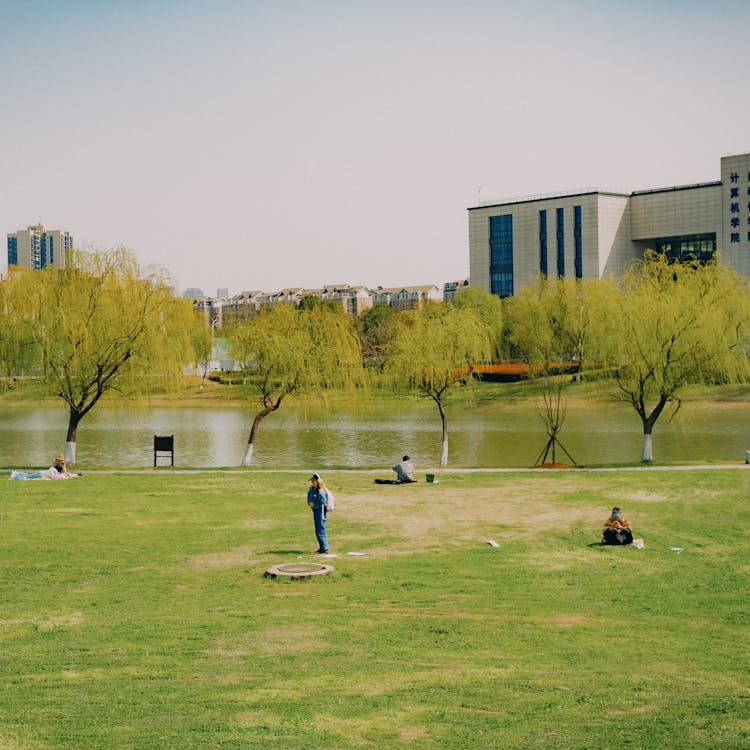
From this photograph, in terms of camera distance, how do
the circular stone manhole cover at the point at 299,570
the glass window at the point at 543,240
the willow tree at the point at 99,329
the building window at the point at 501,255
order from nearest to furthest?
1. the circular stone manhole cover at the point at 299,570
2. the willow tree at the point at 99,329
3. the glass window at the point at 543,240
4. the building window at the point at 501,255

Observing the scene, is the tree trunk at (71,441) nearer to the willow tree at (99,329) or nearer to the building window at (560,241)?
the willow tree at (99,329)

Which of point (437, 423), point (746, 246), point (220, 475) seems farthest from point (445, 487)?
point (746, 246)

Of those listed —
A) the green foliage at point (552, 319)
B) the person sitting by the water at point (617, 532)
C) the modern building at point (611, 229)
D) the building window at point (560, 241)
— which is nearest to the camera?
the person sitting by the water at point (617, 532)

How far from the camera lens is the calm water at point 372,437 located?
1921 inches

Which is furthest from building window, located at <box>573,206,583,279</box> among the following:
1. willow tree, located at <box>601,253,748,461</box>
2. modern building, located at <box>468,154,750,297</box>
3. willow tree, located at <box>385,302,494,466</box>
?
willow tree, located at <box>601,253,748,461</box>

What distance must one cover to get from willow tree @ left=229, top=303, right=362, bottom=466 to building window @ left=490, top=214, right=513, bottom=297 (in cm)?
10158

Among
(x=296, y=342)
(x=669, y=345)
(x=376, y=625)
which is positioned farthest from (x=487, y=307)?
(x=376, y=625)

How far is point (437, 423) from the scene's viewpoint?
6931 centimetres

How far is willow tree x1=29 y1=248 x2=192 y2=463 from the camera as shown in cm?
3788

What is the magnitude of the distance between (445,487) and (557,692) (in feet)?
60.2

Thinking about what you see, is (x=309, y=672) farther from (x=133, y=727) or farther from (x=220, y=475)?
(x=220, y=475)

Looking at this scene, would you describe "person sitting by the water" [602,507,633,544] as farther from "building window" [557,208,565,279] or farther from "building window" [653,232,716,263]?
"building window" [557,208,565,279]

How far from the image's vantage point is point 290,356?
4259 centimetres

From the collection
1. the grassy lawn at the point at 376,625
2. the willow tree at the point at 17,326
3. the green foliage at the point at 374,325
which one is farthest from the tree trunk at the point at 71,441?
the green foliage at the point at 374,325
